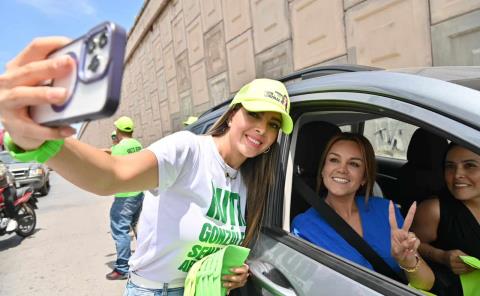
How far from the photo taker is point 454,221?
68.5 inches

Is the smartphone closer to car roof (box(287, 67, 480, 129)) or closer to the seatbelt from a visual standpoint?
car roof (box(287, 67, 480, 129))

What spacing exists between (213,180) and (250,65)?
7.34m

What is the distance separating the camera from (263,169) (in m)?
1.83

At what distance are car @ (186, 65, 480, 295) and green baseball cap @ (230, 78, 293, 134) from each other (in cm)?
12

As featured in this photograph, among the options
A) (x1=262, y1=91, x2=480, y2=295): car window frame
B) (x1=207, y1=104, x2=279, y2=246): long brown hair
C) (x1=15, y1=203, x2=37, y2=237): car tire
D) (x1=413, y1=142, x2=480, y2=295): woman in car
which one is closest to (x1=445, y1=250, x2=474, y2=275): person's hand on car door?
(x1=413, y1=142, x2=480, y2=295): woman in car

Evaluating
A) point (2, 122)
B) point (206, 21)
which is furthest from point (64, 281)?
point (206, 21)

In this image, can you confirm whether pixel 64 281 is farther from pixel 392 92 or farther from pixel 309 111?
pixel 392 92

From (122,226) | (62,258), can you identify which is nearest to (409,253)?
(122,226)

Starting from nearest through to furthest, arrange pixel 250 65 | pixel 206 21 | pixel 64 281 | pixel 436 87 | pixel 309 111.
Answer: pixel 436 87 < pixel 309 111 < pixel 64 281 < pixel 250 65 < pixel 206 21

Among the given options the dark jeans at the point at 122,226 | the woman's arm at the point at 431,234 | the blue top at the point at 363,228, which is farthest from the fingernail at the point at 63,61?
the dark jeans at the point at 122,226

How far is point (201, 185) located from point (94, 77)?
1.03 meters

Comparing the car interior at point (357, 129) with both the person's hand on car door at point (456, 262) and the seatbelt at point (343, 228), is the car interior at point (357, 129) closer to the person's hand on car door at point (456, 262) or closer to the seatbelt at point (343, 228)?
the seatbelt at point (343, 228)

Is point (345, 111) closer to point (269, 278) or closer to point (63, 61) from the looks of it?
point (269, 278)

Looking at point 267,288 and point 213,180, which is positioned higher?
point 213,180
